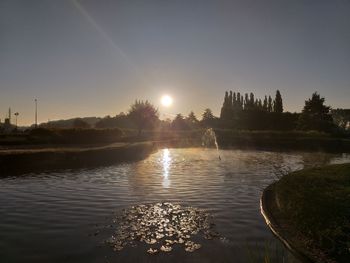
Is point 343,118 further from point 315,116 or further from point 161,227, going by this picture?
point 161,227

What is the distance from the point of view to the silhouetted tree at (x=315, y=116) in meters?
92.4

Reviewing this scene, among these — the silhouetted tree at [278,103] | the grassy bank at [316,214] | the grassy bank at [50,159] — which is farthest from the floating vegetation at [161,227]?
the silhouetted tree at [278,103]

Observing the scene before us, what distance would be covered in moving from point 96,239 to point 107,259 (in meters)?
2.00

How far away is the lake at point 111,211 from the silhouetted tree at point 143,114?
56867 mm

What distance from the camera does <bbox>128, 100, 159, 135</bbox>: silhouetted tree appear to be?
86.4 meters

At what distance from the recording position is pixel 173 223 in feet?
45.7

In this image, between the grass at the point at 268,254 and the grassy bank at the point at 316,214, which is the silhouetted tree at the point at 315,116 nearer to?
the grassy bank at the point at 316,214

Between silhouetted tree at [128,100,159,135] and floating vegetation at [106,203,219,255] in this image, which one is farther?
silhouetted tree at [128,100,159,135]

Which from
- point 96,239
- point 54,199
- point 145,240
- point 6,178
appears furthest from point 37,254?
point 6,178

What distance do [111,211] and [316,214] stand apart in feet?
30.1

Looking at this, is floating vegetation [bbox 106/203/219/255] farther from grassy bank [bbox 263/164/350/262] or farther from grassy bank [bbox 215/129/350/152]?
grassy bank [bbox 215/129/350/152]

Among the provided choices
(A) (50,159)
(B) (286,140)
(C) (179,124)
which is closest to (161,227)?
(A) (50,159)

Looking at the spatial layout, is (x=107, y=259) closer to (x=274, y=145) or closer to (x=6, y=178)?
(x=6, y=178)

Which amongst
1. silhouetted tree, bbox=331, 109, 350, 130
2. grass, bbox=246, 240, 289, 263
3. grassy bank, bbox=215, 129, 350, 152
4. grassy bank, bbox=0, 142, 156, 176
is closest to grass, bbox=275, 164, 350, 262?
grass, bbox=246, 240, 289, 263
